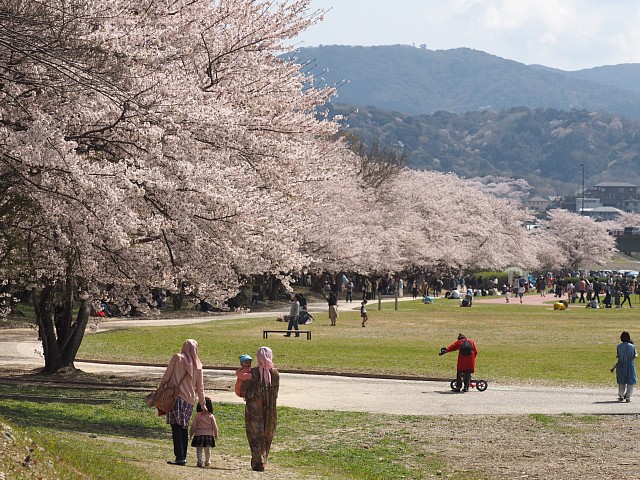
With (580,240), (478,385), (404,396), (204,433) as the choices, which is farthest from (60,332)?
(580,240)

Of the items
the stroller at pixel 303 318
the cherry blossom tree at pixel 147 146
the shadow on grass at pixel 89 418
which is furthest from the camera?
the stroller at pixel 303 318

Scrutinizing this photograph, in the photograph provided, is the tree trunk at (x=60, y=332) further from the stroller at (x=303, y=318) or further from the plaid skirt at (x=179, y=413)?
the stroller at (x=303, y=318)

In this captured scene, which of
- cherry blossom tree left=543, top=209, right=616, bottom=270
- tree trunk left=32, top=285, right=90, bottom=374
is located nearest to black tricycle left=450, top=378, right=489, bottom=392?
tree trunk left=32, top=285, right=90, bottom=374

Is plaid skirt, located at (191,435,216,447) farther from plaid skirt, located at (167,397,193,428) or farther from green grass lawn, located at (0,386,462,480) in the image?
green grass lawn, located at (0,386,462,480)

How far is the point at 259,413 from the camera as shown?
14094 millimetres

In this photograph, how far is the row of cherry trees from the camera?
A: 15922 millimetres

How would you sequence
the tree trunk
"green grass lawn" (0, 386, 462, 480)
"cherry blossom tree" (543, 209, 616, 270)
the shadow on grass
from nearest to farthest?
"green grass lawn" (0, 386, 462, 480)
the shadow on grass
the tree trunk
"cherry blossom tree" (543, 209, 616, 270)

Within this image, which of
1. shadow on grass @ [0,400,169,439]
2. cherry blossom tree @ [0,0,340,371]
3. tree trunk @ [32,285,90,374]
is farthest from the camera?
tree trunk @ [32,285,90,374]

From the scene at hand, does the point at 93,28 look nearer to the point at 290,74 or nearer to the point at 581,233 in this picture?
the point at 290,74

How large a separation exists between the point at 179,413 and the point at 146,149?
19.2 ft

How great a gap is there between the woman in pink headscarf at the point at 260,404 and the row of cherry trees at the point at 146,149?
3276 mm

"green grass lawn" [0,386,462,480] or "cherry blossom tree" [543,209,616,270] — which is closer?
"green grass lawn" [0,386,462,480]

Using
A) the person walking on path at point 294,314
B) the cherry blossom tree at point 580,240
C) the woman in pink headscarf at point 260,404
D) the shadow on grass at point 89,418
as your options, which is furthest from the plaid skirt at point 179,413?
the cherry blossom tree at point 580,240

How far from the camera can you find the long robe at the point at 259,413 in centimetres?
1408
